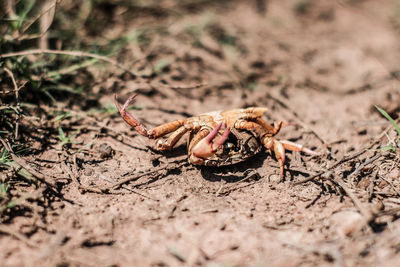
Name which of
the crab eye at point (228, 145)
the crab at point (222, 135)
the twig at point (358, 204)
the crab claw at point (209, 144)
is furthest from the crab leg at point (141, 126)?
the twig at point (358, 204)

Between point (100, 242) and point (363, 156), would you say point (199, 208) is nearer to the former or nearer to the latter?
point (100, 242)

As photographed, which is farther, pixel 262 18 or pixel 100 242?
pixel 262 18

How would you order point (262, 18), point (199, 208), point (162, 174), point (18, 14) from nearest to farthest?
point (199, 208) → point (162, 174) → point (18, 14) → point (262, 18)

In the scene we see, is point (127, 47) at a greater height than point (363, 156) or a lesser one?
greater

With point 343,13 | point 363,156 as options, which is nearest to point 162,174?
point 363,156

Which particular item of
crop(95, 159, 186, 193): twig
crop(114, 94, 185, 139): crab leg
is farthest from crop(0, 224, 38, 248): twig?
crop(114, 94, 185, 139): crab leg

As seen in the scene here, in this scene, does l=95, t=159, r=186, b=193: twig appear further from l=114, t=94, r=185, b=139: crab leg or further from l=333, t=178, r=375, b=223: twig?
l=333, t=178, r=375, b=223: twig

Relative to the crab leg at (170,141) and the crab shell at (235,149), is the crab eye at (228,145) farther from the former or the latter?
the crab leg at (170,141)
